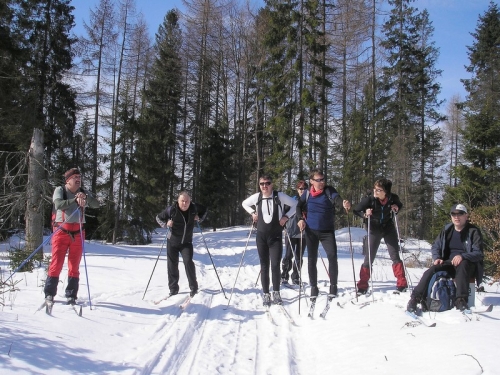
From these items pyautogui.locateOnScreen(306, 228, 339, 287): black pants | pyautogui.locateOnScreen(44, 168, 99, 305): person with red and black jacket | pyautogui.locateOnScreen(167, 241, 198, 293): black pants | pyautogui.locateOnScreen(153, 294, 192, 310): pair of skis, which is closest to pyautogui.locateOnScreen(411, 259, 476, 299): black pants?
Result: pyautogui.locateOnScreen(306, 228, 339, 287): black pants

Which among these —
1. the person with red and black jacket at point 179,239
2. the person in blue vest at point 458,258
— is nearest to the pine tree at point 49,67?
the person with red and black jacket at point 179,239

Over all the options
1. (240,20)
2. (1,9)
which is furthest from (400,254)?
(240,20)

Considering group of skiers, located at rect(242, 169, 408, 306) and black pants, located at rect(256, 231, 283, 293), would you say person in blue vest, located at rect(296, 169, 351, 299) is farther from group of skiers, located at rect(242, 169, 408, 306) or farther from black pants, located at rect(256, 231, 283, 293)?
black pants, located at rect(256, 231, 283, 293)

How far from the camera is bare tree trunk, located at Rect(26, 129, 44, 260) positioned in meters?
9.23

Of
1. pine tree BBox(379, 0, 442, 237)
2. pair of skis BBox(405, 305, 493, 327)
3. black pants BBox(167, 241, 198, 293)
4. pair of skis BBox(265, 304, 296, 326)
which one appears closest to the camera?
pair of skis BBox(405, 305, 493, 327)

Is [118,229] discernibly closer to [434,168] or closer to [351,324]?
[351,324]

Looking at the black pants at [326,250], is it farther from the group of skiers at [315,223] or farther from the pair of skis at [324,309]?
the pair of skis at [324,309]

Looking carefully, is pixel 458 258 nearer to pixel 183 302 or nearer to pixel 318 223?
pixel 318 223

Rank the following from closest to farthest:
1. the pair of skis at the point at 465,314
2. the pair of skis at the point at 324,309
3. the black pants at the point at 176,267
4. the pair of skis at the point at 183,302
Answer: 1. the pair of skis at the point at 465,314
2. the pair of skis at the point at 324,309
3. the pair of skis at the point at 183,302
4. the black pants at the point at 176,267

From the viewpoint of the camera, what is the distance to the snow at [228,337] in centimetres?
340

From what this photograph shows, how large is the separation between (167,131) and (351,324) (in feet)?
77.0

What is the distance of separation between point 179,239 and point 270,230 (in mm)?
1695

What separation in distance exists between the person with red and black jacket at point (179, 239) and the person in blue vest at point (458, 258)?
3.58 m

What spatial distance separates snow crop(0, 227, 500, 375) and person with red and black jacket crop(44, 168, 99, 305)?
366 millimetres
